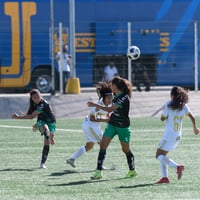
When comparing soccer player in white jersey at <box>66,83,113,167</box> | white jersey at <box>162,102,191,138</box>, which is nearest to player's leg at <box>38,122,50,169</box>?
soccer player in white jersey at <box>66,83,113,167</box>

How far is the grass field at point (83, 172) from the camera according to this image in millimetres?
10843

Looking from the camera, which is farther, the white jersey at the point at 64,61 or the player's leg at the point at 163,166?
the white jersey at the point at 64,61

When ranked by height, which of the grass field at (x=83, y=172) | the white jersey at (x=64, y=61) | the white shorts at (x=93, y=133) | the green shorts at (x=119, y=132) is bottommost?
the grass field at (x=83, y=172)

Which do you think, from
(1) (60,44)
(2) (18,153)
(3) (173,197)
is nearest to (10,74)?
(1) (60,44)

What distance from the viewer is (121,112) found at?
40.8 ft

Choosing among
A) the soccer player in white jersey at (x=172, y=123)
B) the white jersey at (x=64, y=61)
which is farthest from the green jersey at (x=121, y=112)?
the white jersey at (x=64, y=61)

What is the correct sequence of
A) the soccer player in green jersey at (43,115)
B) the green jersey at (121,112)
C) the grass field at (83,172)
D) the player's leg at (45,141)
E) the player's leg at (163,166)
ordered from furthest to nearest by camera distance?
the soccer player in green jersey at (43,115), the player's leg at (45,141), the green jersey at (121,112), the player's leg at (163,166), the grass field at (83,172)

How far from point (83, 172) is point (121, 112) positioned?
4.53ft

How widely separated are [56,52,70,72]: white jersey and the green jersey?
15610 millimetres

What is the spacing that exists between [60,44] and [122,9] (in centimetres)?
533

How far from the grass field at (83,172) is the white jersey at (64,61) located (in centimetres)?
792

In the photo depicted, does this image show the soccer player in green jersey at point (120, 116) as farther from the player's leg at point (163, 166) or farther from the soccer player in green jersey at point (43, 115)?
the soccer player in green jersey at point (43, 115)

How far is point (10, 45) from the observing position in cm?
3089

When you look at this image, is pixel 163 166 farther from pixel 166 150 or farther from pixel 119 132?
pixel 119 132
